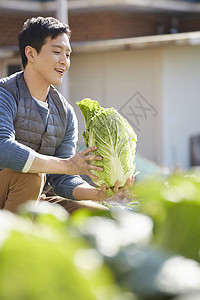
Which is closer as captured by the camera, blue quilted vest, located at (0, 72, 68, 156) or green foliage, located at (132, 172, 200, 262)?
green foliage, located at (132, 172, 200, 262)

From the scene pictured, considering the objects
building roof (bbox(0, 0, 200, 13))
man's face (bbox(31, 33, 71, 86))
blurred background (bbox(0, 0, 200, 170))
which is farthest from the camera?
building roof (bbox(0, 0, 200, 13))

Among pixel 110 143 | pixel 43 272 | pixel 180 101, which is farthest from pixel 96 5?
pixel 43 272

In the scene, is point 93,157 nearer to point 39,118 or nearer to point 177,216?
point 39,118

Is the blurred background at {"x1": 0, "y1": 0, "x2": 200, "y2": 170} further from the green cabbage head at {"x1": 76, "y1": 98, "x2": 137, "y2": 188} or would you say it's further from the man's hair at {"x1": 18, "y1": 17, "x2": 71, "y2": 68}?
the green cabbage head at {"x1": 76, "y1": 98, "x2": 137, "y2": 188}

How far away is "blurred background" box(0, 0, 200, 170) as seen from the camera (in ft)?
47.7

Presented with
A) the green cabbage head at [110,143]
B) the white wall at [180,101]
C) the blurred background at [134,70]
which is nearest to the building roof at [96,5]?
the blurred background at [134,70]

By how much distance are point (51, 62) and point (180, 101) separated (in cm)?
1151

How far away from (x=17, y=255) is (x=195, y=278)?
239 millimetres

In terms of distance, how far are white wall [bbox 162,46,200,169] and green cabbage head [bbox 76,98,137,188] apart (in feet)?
34.9

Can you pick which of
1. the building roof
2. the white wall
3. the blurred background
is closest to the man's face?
the blurred background

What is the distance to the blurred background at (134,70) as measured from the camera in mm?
14539

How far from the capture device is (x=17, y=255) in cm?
62

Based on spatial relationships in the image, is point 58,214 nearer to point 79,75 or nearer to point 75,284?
point 75,284

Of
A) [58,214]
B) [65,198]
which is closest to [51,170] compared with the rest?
[65,198]
